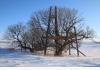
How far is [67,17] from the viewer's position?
16.4ft

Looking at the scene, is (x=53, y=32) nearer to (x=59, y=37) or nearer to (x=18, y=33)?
(x=59, y=37)

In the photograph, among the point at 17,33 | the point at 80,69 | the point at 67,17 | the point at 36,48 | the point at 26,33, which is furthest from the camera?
the point at 36,48

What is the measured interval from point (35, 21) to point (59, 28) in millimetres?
599

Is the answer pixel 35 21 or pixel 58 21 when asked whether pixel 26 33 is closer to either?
pixel 35 21

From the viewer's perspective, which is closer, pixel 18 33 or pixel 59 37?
pixel 18 33

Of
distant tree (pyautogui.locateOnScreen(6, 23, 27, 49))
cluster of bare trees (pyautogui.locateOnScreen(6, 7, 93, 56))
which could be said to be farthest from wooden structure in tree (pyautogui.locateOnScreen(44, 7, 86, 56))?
distant tree (pyautogui.locateOnScreen(6, 23, 27, 49))

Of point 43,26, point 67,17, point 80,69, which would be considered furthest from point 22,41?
point 80,69

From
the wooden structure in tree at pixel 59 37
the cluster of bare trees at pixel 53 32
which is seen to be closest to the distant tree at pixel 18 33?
the cluster of bare trees at pixel 53 32

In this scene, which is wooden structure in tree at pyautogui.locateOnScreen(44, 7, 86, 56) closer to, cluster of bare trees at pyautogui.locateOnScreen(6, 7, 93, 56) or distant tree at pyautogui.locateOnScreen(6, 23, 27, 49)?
cluster of bare trees at pyautogui.locateOnScreen(6, 7, 93, 56)

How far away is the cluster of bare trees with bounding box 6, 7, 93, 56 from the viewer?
4647 mm

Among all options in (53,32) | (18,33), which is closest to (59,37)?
(53,32)

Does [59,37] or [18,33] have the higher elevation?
[18,33]

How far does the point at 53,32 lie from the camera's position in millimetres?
5027

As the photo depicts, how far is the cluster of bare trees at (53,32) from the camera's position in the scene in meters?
4.65
